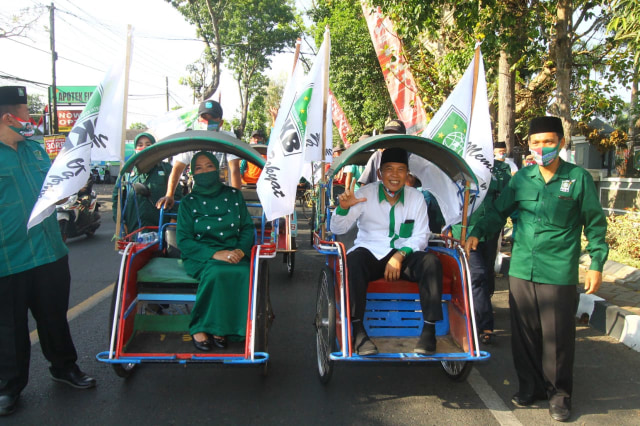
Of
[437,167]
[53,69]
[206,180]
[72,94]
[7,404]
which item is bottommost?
[7,404]

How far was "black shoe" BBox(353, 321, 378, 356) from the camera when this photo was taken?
3283 mm

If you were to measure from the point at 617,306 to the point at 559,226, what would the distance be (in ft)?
9.09

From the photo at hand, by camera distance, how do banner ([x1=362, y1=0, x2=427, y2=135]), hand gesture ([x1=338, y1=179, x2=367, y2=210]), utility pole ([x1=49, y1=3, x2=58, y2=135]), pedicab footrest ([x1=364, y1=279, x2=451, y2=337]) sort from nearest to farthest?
pedicab footrest ([x1=364, y1=279, x2=451, y2=337]), hand gesture ([x1=338, y1=179, x2=367, y2=210]), banner ([x1=362, y1=0, x2=427, y2=135]), utility pole ([x1=49, y1=3, x2=58, y2=135])

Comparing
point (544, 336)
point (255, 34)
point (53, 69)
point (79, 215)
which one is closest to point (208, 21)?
point (255, 34)

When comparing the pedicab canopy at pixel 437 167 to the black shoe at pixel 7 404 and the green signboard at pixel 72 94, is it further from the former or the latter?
the green signboard at pixel 72 94

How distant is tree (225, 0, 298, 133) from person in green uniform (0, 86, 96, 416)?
864 inches

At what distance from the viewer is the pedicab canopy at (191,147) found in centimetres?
378

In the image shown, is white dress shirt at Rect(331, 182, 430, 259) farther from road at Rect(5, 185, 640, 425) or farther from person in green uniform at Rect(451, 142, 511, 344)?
road at Rect(5, 185, 640, 425)

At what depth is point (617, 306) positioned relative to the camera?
534 cm

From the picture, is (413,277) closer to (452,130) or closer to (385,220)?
(385,220)

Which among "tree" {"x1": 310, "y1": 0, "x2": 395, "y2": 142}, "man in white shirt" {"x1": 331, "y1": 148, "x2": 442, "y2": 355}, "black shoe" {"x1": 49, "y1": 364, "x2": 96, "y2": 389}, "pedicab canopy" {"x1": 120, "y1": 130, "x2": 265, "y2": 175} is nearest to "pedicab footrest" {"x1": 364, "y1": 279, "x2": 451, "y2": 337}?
"man in white shirt" {"x1": 331, "y1": 148, "x2": 442, "y2": 355}

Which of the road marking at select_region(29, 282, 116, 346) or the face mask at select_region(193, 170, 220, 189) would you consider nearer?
the face mask at select_region(193, 170, 220, 189)

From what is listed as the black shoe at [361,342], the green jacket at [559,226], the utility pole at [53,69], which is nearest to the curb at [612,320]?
the green jacket at [559,226]

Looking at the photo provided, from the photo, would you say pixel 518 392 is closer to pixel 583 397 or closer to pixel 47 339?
pixel 583 397
